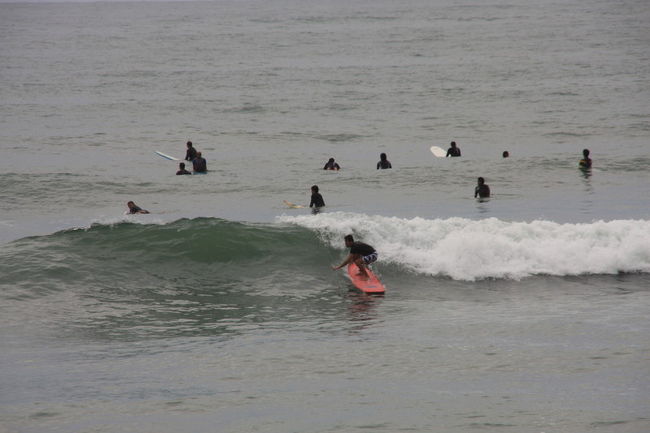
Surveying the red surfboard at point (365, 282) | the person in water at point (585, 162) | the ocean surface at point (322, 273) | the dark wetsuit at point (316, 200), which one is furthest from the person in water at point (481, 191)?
the red surfboard at point (365, 282)

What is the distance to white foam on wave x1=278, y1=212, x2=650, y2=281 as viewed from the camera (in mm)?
18266

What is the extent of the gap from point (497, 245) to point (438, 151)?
19.3 m

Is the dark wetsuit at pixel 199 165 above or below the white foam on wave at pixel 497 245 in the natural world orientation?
above

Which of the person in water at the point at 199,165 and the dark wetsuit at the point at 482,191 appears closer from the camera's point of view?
the dark wetsuit at the point at 482,191

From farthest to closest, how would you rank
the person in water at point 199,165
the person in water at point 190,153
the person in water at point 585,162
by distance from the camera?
the person in water at point 190,153, the person in water at point 199,165, the person in water at point 585,162

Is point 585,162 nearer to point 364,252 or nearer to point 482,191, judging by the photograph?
point 482,191

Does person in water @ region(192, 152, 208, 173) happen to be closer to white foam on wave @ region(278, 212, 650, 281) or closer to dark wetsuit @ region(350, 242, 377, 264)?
white foam on wave @ region(278, 212, 650, 281)

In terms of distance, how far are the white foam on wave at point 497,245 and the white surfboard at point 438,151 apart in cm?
1658

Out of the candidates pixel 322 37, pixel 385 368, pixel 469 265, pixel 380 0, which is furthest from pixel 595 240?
pixel 380 0

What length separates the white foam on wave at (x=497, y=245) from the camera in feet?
59.9

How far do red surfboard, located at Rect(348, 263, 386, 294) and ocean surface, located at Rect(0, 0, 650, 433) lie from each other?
0.26 meters

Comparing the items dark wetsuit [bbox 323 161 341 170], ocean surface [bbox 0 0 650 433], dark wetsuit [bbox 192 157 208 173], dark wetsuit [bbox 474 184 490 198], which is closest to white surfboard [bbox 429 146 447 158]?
ocean surface [bbox 0 0 650 433]

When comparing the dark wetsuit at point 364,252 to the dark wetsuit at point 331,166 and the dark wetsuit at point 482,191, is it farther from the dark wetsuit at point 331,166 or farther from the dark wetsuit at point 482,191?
the dark wetsuit at point 331,166

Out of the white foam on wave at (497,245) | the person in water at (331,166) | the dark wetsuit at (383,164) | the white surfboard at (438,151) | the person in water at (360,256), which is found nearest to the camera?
the person in water at (360,256)
